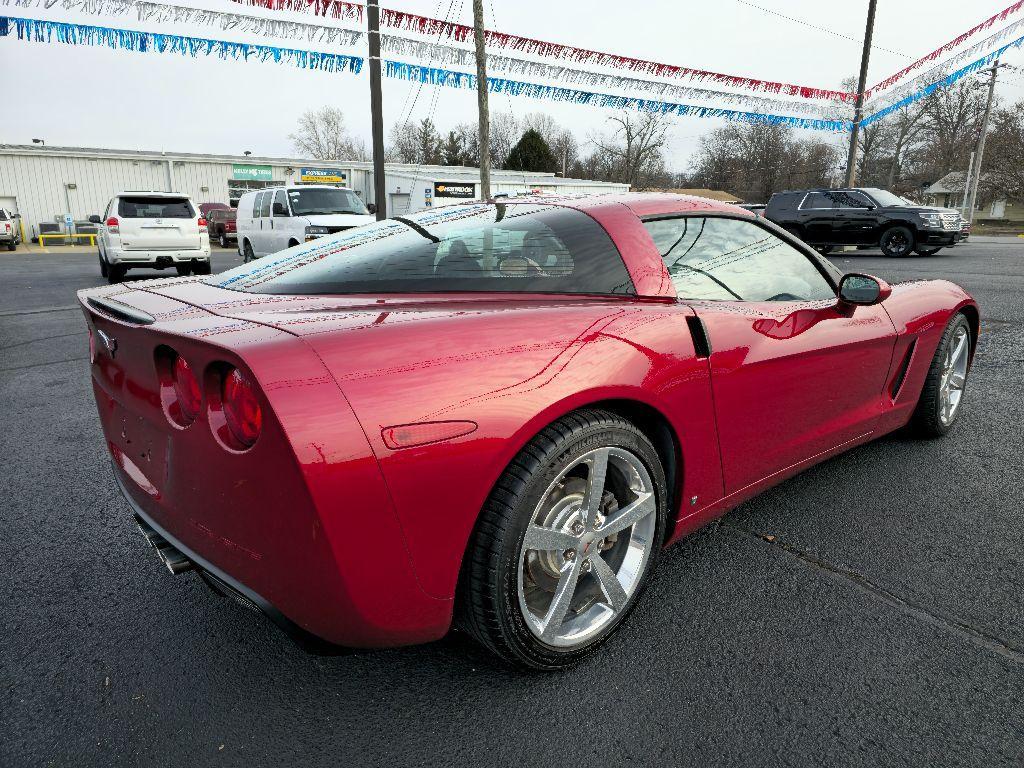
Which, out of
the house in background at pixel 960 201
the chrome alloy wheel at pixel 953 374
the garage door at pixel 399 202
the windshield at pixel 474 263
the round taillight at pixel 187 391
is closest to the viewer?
the round taillight at pixel 187 391

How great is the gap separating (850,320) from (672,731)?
1833 millimetres

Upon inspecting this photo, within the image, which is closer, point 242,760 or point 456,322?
point 242,760

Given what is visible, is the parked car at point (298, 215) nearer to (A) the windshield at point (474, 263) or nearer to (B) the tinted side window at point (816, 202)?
(A) the windshield at point (474, 263)

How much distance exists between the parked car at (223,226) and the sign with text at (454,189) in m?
9.20

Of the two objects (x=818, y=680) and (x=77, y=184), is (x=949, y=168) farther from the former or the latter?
(x=818, y=680)

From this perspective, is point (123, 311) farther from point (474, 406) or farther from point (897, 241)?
point (897, 241)

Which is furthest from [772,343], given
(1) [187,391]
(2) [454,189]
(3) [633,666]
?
(2) [454,189]

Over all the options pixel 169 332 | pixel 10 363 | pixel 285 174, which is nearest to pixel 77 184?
pixel 285 174

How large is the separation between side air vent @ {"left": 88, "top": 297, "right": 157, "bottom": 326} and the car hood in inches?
429

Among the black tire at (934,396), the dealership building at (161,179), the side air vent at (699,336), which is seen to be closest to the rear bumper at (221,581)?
the side air vent at (699,336)

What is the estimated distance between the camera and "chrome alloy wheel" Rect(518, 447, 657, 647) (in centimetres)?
182

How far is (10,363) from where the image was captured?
19.3 ft

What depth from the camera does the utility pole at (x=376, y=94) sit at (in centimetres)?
1220

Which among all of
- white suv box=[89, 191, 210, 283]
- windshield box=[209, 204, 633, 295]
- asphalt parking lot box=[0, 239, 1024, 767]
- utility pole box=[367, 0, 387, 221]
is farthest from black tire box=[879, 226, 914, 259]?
windshield box=[209, 204, 633, 295]
